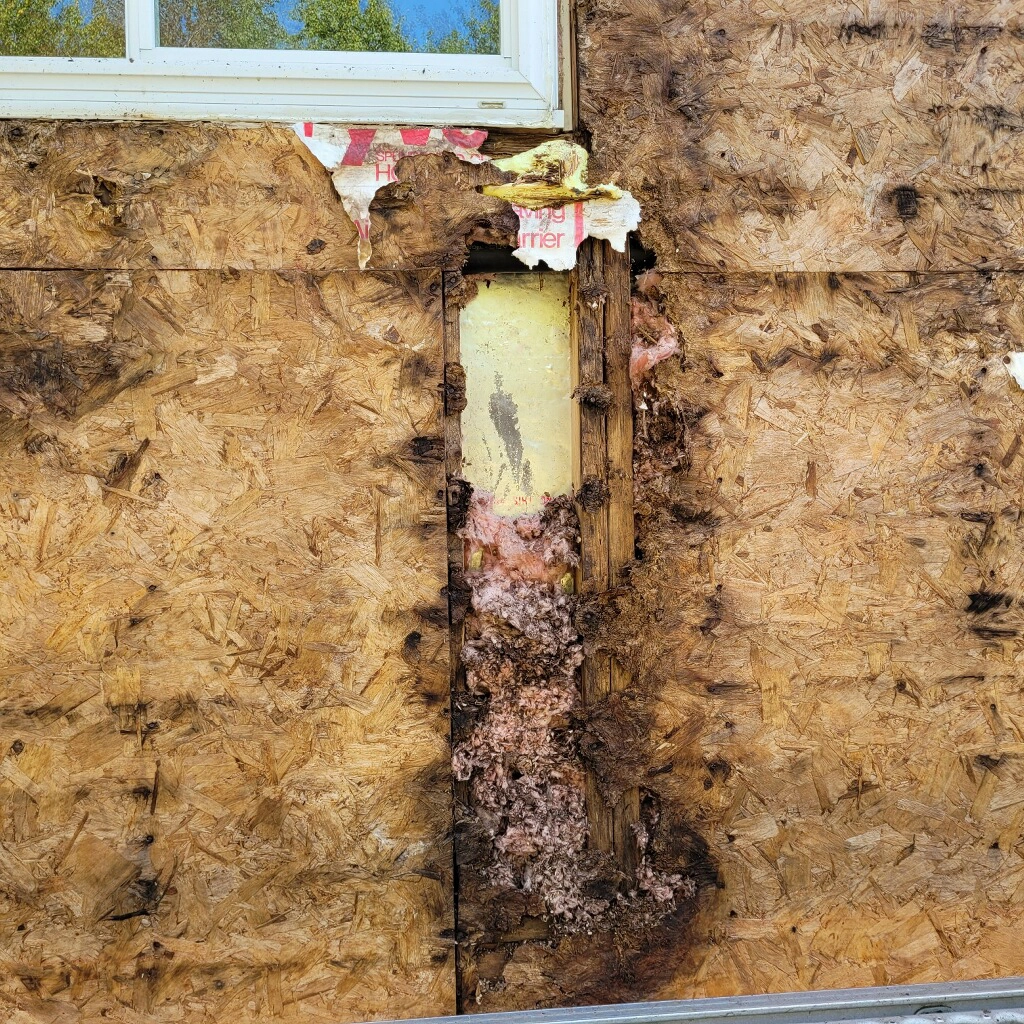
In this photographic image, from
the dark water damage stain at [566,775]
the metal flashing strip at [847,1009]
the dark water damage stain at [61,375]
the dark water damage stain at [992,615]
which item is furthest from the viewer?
the dark water damage stain at [992,615]

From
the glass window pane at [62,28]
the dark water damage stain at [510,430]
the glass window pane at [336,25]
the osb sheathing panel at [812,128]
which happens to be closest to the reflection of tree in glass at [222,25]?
the glass window pane at [336,25]

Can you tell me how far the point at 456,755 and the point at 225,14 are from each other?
1.91 metres

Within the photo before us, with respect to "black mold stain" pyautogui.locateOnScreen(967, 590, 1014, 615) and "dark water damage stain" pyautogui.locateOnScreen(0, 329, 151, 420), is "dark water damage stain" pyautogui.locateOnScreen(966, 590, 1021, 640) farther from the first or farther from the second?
"dark water damage stain" pyautogui.locateOnScreen(0, 329, 151, 420)

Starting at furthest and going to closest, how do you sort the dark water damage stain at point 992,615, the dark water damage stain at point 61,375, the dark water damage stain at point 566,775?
the dark water damage stain at point 992,615
the dark water damage stain at point 566,775
the dark water damage stain at point 61,375

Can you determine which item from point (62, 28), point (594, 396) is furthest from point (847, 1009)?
point (62, 28)

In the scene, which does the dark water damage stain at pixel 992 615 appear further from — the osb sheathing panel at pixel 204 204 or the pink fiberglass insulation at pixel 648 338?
the osb sheathing panel at pixel 204 204

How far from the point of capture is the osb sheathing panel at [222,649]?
77.0 inches

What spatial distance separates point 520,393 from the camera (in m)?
2.12

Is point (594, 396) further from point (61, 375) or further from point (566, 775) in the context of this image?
point (61, 375)

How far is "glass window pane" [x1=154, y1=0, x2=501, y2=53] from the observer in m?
2.04

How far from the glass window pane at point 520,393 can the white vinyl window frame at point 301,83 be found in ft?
1.41

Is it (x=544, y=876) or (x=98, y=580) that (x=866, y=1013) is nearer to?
(x=544, y=876)

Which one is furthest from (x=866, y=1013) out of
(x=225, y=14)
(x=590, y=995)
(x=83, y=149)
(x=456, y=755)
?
(x=225, y=14)

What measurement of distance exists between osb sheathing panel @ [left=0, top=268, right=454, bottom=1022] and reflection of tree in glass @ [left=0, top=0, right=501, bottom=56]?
22.8 inches
